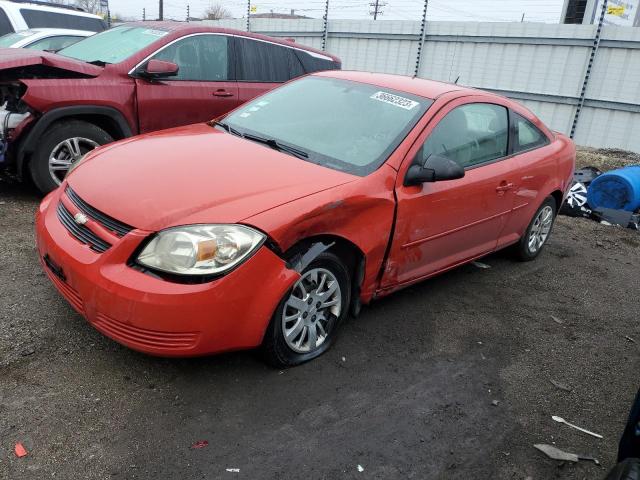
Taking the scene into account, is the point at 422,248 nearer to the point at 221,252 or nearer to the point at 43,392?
the point at 221,252

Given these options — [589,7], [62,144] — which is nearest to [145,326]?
[62,144]

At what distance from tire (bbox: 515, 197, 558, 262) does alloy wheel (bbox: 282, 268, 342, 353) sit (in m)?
2.73

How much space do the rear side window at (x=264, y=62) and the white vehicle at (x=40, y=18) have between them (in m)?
4.80

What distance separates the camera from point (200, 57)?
5.98 meters

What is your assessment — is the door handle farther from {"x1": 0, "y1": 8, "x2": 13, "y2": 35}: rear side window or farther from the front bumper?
{"x1": 0, "y1": 8, "x2": 13, "y2": 35}: rear side window

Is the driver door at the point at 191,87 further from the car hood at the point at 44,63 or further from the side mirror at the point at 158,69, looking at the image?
the car hood at the point at 44,63

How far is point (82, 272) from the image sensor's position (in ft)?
8.81

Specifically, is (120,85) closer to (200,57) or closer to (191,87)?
(191,87)

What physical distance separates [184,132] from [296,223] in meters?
1.56

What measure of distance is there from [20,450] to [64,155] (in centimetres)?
347

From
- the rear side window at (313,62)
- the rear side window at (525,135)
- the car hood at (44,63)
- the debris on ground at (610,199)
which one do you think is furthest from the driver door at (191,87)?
the debris on ground at (610,199)

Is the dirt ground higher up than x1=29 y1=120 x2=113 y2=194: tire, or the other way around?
x1=29 y1=120 x2=113 y2=194: tire

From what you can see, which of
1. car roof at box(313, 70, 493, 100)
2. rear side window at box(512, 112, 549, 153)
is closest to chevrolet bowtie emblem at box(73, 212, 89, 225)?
car roof at box(313, 70, 493, 100)

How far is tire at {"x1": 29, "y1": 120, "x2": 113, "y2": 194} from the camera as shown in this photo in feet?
16.3
